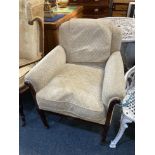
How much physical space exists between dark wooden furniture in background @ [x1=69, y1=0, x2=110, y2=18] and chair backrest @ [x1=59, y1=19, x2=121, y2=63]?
1618 millimetres

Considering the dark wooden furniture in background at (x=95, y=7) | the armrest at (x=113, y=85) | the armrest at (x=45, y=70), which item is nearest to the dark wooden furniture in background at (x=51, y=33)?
the armrest at (x=45, y=70)

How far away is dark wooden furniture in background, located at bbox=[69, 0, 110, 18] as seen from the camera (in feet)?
11.6

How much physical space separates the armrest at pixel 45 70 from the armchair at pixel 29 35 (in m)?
0.18

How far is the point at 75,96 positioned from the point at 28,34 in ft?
2.61

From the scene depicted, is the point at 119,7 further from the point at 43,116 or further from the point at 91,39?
the point at 43,116

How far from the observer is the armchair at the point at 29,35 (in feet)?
6.34

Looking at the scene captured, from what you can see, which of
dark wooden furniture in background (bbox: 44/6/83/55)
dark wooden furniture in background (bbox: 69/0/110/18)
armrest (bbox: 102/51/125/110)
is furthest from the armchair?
dark wooden furniture in background (bbox: 69/0/110/18)

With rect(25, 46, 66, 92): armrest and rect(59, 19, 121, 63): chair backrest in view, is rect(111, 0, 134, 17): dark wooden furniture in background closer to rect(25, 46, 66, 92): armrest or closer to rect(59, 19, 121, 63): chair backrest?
rect(59, 19, 121, 63): chair backrest

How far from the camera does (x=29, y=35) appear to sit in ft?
6.68

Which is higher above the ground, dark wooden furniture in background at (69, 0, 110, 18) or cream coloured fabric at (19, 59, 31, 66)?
dark wooden furniture in background at (69, 0, 110, 18)

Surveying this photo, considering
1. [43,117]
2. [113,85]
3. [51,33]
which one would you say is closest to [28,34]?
[51,33]

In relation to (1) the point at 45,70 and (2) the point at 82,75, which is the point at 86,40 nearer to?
(2) the point at 82,75

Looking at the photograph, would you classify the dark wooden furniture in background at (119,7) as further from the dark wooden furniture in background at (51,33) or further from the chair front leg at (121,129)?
the chair front leg at (121,129)
